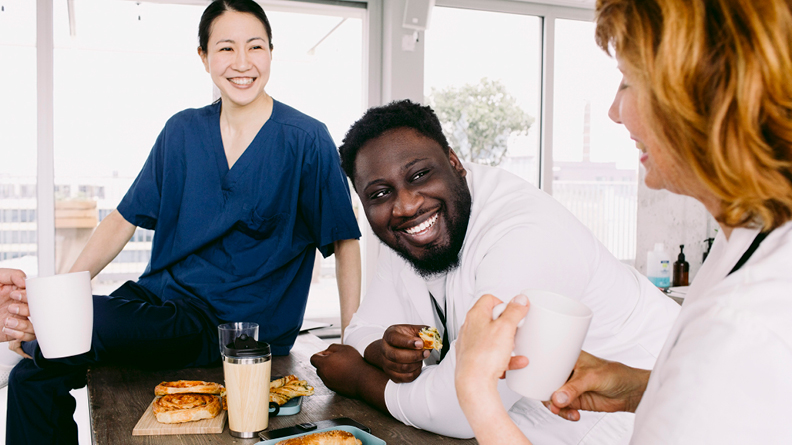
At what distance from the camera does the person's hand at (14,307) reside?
1.31 metres

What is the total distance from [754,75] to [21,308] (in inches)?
56.9

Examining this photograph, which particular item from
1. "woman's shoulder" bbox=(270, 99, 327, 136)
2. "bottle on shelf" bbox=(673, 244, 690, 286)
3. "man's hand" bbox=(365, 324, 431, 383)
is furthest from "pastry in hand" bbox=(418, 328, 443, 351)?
"bottle on shelf" bbox=(673, 244, 690, 286)

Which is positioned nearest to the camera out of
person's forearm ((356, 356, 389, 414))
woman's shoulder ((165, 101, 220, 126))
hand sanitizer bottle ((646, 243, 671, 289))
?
person's forearm ((356, 356, 389, 414))

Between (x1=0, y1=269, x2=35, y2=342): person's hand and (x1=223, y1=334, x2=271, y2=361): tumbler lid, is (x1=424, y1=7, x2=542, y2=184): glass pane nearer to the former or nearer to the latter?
(x1=0, y1=269, x2=35, y2=342): person's hand

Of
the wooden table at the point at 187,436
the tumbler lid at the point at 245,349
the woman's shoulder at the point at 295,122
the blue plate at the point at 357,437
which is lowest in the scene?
the wooden table at the point at 187,436

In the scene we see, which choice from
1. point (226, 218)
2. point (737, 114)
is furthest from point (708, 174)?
point (226, 218)

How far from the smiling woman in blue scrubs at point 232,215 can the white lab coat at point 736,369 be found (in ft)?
4.13

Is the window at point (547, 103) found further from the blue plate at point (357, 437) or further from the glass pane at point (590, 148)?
the blue plate at point (357, 437)

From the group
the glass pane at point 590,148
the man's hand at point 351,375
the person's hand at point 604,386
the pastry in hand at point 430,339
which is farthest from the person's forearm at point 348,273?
the glass pane at point 590,148

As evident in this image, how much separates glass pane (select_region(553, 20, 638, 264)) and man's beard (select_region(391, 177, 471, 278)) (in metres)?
2.79

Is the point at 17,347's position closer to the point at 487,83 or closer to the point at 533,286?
the point at 533,286

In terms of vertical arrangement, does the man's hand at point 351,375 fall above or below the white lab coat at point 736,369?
below

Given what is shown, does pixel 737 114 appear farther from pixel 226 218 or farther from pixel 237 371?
pixel 226 218

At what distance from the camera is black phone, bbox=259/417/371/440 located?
3.03ft
